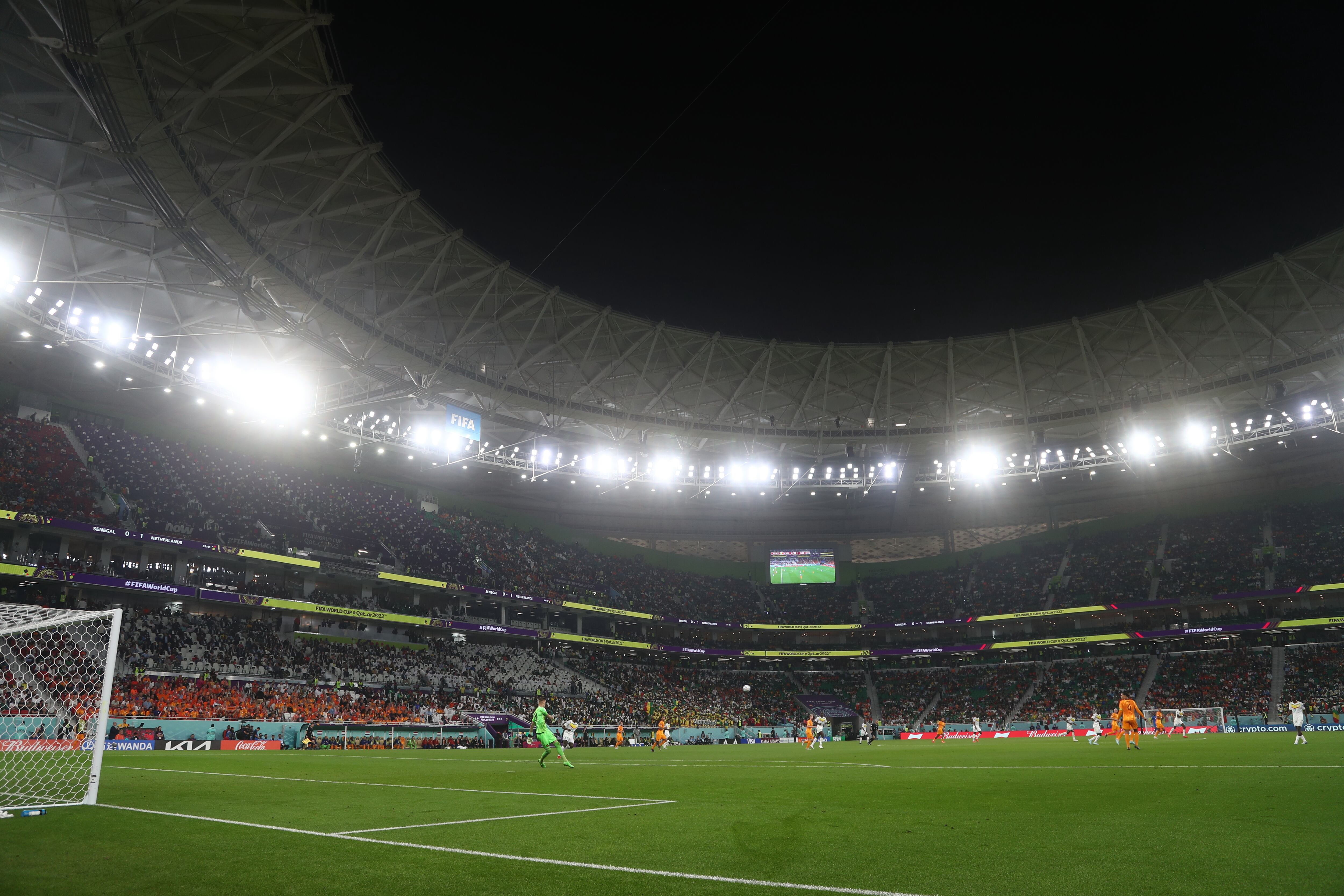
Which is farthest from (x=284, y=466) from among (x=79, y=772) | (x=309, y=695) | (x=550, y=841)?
(x=550, y=841)

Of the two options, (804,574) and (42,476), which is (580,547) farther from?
(42,476)

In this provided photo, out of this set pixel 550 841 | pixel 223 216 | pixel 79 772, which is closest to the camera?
pixel 550 841

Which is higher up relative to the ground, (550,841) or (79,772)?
(550,841)

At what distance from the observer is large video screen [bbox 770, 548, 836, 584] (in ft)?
223

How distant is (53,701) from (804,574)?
56.3m

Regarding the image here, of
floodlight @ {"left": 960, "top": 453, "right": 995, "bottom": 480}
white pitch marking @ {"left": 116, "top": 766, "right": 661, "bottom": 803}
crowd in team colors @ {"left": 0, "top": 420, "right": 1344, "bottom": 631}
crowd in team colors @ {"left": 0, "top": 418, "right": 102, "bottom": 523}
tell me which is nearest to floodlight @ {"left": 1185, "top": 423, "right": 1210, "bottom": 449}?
floodlight @ {"left": 960, "top": 453, "right": 995, "bottom": 480}

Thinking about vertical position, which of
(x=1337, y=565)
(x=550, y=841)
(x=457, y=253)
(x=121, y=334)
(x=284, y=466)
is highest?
(x=457, y=253)

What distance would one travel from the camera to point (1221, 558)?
5662cm

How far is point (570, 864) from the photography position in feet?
19.8

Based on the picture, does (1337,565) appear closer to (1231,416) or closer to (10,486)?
(1231,416)

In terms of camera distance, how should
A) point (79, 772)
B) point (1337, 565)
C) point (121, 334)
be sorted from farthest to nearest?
point (1337, 565), point (121, 334), point (79, 772)

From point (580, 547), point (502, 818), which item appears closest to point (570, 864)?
point (502, 818)

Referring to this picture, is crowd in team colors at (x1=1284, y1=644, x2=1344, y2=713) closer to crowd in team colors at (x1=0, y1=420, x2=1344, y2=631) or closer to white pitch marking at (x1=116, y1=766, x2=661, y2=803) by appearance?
crowd in team colors at (x1=0, y1=420, x2=1344, y2=631)

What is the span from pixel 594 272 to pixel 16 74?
22764 millimetres
